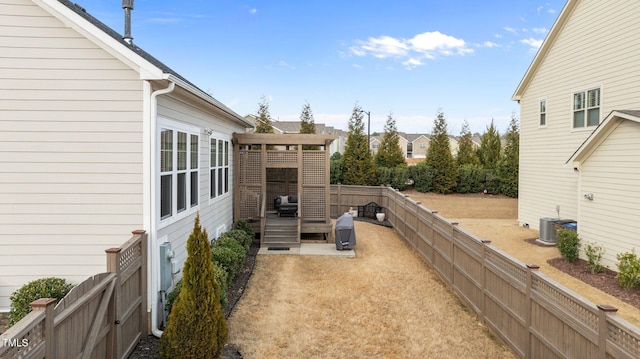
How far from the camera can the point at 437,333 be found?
262 inches

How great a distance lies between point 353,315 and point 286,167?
7.45 m

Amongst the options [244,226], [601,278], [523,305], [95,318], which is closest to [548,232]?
[601,278]

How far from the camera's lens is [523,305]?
5.50 meters

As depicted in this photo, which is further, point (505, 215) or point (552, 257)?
point (505, 215)

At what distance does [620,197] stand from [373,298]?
704 centimetres

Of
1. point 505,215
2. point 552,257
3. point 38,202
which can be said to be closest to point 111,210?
point 38,202

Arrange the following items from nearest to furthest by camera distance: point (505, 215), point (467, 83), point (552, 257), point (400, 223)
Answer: point (552, 257) < point (400, 223) < point (505, 215) < point (467, 83)

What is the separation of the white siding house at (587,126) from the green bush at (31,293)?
39.3 feet

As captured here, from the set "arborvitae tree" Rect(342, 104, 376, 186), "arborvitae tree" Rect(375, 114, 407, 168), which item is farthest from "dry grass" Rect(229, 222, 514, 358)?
"arborvitae tree" Rect(375, 114, 407, 168)

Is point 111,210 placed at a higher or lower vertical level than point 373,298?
higher

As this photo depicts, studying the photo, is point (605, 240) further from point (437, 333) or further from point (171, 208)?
point (171, 208)

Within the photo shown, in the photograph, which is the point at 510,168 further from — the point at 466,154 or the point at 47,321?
the point at 47,321

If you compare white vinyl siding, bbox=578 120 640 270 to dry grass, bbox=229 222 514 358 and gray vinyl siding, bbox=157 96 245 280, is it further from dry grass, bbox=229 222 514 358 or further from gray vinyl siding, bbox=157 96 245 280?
gray vinyl siding, bbox=157 96 245 280

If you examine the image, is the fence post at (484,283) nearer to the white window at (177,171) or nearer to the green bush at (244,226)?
the white window at (177,171)
